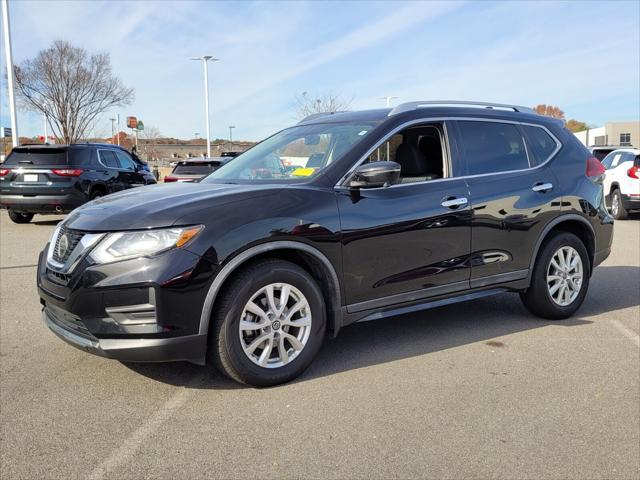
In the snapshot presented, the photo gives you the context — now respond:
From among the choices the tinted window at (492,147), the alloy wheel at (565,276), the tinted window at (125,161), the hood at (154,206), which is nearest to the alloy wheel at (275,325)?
the hood at (154,206)

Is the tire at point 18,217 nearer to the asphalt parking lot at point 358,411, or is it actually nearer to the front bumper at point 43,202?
the front bumper at point 43,202

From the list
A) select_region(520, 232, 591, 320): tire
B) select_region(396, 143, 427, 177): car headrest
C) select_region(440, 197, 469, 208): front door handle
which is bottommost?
select_region(520, 232, 591, 320): tire

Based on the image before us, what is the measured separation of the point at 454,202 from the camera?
172 inches

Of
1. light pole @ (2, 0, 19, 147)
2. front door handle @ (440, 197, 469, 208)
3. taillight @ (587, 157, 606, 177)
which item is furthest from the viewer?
light pole @ (2, 0, 19, 147)

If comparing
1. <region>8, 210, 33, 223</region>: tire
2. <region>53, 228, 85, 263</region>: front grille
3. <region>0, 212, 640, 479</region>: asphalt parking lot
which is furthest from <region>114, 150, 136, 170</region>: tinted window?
<region>53, 228, 85, 263</region>: front grille

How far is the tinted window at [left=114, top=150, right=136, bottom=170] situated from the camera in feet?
45.4

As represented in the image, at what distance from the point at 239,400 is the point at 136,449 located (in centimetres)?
73

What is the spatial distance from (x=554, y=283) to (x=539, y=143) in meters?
1.26

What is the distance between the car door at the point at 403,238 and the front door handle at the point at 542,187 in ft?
2.68

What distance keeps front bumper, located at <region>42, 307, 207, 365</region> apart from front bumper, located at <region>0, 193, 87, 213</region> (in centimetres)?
953

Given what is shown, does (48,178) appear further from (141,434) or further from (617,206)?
(617,206)

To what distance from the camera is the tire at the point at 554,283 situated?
16.5ft

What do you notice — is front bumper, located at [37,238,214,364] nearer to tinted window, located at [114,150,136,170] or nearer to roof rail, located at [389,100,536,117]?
roof rail, located at [389,100,536,117]

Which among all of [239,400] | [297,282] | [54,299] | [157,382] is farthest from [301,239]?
[54,299]
